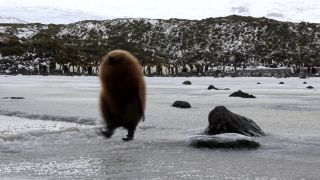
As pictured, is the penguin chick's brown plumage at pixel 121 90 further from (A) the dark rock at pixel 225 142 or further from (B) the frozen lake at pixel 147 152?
(A) the dark rock at pixel 225 142

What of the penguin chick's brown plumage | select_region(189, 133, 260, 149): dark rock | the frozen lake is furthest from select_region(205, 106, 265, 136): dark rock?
the penguin chick's brown plumage

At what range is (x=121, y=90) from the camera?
4016 millimetres

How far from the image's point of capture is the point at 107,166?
485 cm

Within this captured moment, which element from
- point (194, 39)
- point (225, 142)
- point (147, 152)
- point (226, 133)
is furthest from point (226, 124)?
point (194, 39)

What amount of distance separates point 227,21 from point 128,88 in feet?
242

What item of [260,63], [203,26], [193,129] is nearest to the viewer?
[193,129]

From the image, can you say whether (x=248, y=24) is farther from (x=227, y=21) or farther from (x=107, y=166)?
(x=107, y=166)

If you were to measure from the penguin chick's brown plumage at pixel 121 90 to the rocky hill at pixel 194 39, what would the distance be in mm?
53112

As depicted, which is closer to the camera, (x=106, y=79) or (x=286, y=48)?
(x=106, y=79)

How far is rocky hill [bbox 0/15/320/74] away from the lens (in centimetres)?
6550

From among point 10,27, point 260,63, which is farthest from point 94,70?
point 10,27

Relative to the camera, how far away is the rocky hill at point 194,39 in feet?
215

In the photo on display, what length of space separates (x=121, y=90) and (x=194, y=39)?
69.7 meters

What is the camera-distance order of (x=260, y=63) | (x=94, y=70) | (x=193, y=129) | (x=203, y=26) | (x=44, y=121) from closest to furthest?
(x=193, y=129) → (x=44, y=121) → (x=94, y=70) → (x=260, y=63) → (x=203, y=26)
